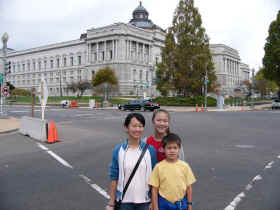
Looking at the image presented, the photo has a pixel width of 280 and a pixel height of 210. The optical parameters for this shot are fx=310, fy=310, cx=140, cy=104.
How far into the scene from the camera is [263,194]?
5.53 m

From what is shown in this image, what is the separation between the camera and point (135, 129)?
3.31 m

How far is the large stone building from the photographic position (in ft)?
294

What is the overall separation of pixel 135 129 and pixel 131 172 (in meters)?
0.45

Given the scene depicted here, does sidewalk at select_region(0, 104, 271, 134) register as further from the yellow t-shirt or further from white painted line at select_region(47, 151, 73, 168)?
the yellow t-shirt

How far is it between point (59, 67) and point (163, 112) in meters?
115

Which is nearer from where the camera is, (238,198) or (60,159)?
(238,198)

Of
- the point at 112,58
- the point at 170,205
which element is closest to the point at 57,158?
the point at 170,205

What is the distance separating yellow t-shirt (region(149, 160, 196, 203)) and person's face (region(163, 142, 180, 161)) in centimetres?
6

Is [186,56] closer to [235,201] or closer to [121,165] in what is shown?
[235,201]

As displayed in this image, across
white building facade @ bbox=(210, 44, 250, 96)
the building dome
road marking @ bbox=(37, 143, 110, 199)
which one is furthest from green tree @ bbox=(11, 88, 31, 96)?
road marking @ bbox=(37, 143, 110, 199)

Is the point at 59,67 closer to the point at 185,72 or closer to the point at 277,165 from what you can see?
the point at 185,72

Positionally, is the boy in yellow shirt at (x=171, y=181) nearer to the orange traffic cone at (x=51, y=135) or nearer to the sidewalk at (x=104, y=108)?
the orange traffic cone at (x=51, y=135)

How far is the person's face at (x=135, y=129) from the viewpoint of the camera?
3.29m

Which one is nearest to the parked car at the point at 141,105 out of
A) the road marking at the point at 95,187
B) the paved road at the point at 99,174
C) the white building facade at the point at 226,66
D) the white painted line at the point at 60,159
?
the paved road at the point at 99,174
